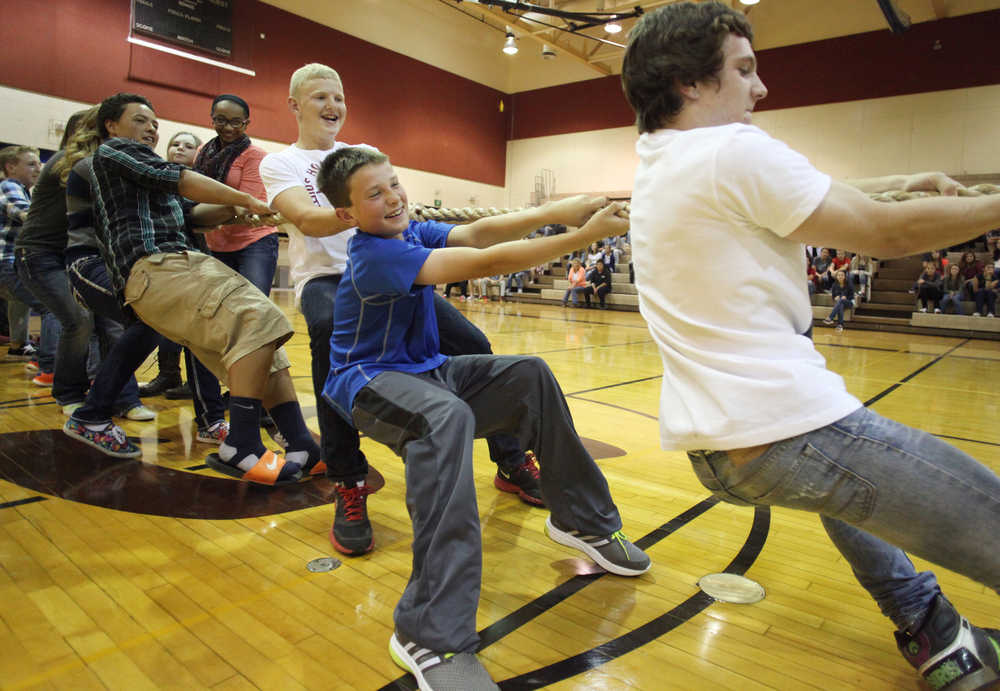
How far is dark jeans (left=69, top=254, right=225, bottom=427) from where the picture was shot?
2668 millimetres

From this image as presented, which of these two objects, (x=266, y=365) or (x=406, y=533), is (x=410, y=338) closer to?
(x=406, y=533)

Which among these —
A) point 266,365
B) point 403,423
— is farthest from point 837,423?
point 266,365

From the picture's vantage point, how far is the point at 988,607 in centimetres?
161

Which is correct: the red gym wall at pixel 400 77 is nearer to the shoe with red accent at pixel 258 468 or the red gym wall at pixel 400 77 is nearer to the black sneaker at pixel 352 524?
the shoe with red accent at pixel 258 468

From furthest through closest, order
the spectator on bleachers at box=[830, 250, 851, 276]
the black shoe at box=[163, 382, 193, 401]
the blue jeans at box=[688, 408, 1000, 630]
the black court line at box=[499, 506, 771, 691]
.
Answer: the spectator on bleachers at box=[830, 250, 851, 276] < the black shoe at box=[163, 382, 193, 401] < the black court line at box=[499, 506, 771, 691] < the blue jeans at box=[688, 408, 1000, 630]

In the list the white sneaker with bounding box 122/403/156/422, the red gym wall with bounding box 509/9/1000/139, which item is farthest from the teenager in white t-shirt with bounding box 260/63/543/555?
the red gym wall with bounding box 509/9/1000/139

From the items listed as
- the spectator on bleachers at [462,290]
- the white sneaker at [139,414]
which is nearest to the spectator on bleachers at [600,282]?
the spectator on bleachers at [462,290]

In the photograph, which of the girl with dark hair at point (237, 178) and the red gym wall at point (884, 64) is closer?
the girl with dark hair at point (237, 178)

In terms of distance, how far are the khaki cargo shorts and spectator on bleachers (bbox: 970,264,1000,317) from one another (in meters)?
10.6

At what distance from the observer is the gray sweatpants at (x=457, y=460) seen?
129 centimetres

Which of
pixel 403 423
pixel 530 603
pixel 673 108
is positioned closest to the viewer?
pixel 673 108

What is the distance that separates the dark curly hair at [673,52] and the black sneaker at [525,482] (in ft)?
4.62

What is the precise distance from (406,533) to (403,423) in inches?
27.1

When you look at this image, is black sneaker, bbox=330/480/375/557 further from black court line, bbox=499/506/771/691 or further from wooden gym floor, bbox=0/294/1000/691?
black court line, bbox=499/506/771/691
